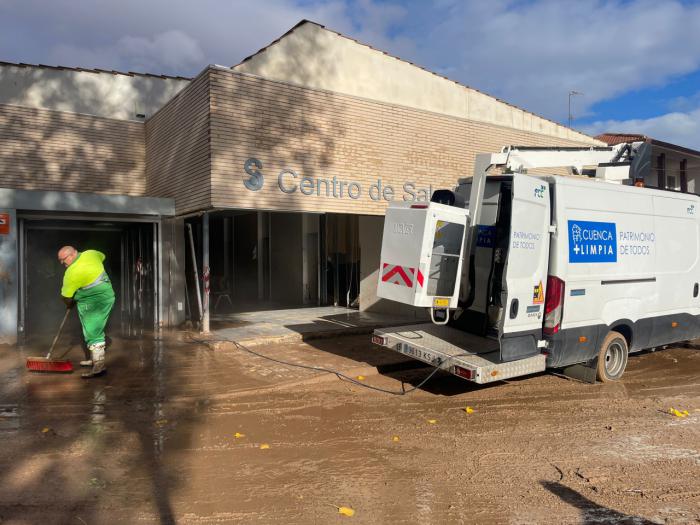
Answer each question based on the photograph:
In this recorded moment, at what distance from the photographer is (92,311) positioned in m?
7.26

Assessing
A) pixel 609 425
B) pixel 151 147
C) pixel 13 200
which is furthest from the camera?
pixel 151 147

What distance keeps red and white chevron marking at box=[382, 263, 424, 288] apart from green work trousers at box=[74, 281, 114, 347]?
4.00m

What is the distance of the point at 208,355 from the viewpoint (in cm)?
858

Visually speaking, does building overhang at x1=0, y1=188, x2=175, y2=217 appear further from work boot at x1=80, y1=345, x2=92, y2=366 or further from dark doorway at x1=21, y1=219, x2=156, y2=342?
work boot at x1=80, y1=345, x2=92, y2=366

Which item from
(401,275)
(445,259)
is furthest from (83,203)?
(445,259)

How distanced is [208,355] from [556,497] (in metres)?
6.09

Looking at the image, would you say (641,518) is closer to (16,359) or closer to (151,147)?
(16,359)

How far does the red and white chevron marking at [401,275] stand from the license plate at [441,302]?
1.22 ft

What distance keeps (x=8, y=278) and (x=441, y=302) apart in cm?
789

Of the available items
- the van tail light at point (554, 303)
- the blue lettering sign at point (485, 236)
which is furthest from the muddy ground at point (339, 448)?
the blue lettering sign at point (485, 236)

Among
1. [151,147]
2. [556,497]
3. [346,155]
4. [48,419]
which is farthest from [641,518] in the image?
[151,147]

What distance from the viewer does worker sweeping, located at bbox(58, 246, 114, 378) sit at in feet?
23.3

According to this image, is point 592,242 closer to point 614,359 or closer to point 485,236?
point 485,236

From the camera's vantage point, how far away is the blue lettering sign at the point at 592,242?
244 inches
